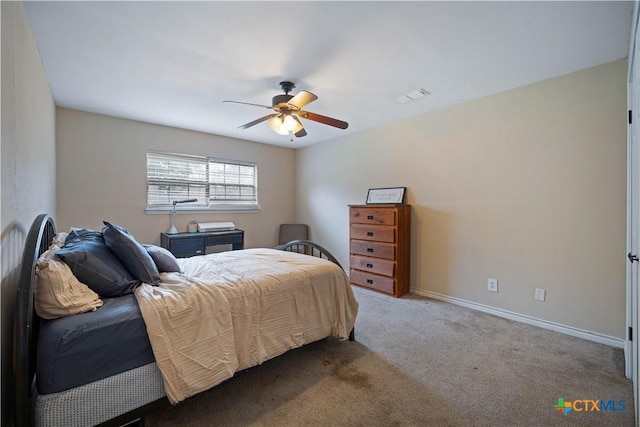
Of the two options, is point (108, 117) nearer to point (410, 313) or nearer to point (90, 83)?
point (90, 83)

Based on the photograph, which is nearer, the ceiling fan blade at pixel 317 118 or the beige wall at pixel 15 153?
the beige wall at pixel 15 153

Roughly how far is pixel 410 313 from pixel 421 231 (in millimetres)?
1089

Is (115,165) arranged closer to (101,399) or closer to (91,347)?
(91,347)

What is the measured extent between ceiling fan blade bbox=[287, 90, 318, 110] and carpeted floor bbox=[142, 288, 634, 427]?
6.80ft

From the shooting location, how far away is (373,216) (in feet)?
12.1

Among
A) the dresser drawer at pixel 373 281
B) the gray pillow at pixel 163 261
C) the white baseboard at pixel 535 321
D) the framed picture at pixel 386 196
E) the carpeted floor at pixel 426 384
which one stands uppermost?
the framed picture at pixel 386 196

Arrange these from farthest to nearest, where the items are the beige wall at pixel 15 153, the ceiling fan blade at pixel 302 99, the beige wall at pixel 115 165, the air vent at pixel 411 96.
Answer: the beige wall at pixel 115 165 < the air vent at pixel 411 96 < the ceiling fan blade at pixel 302 99 < the beige wall at pixel 15 153

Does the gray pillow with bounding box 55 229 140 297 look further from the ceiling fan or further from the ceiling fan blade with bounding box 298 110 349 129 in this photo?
the ceiling fan blade with bounding box 298 110 349 129

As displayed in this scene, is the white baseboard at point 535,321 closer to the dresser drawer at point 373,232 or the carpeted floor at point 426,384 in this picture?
the carpeted floor at point 426,384

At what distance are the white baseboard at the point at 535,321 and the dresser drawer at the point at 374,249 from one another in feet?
2.23

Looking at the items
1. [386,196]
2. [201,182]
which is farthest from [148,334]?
[201,182]

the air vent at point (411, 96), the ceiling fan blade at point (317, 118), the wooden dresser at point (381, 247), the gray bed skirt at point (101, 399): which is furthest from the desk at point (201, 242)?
the air vent at point (411, 96)

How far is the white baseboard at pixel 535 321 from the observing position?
7.59ft

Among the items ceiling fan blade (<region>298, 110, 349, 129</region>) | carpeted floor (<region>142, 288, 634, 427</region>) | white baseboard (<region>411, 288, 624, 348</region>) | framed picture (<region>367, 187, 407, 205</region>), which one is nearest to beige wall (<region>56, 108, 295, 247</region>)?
framed picture (<region>367, 187, 407, 205</region>)
